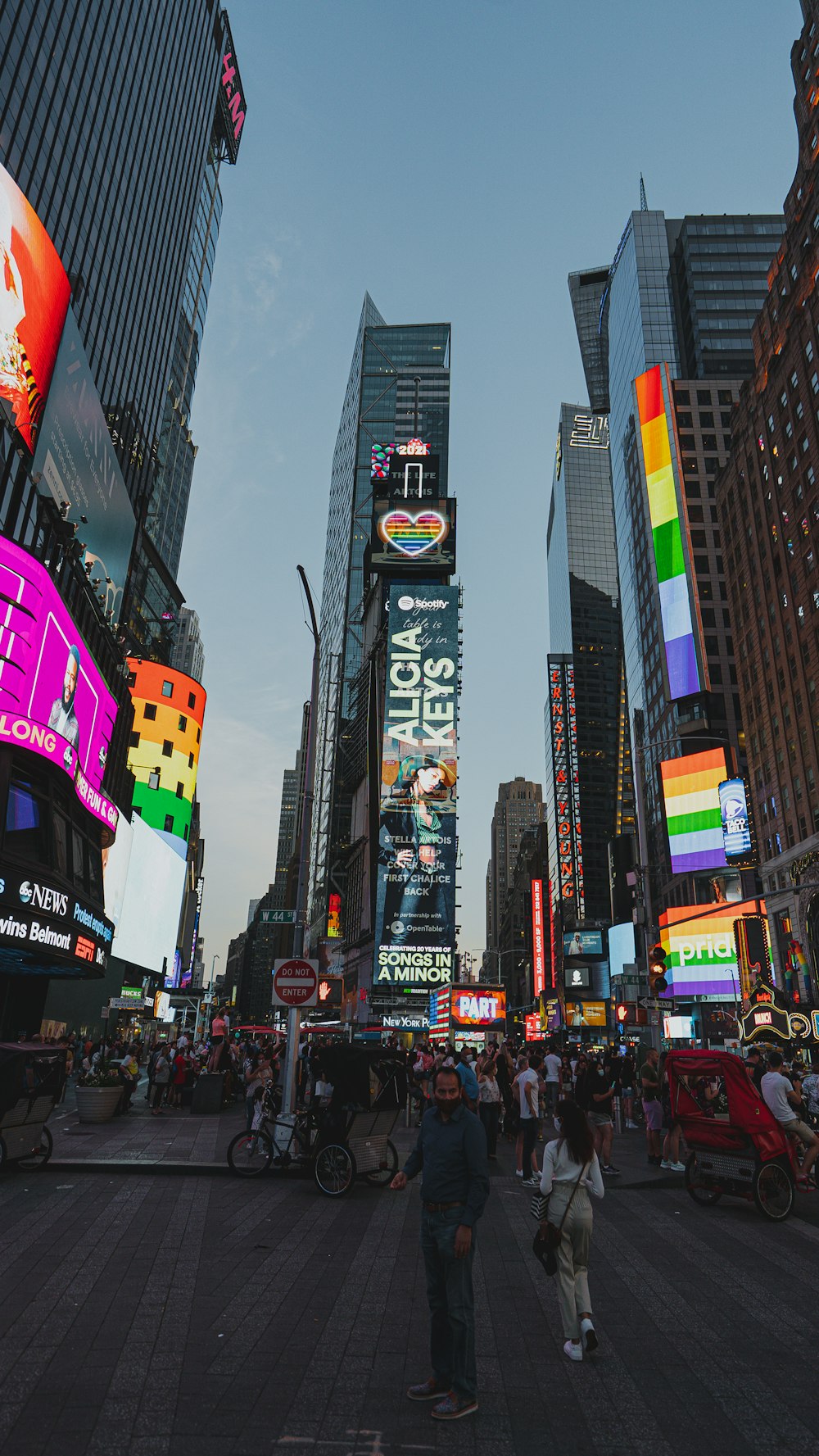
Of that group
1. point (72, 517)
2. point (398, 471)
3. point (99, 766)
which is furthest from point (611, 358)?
point (99, 766)

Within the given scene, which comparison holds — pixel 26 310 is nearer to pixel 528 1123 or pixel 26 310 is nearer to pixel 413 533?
pixel 528 1123

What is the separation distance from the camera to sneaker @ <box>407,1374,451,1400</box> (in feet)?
17.6

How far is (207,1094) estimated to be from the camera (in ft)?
83.7

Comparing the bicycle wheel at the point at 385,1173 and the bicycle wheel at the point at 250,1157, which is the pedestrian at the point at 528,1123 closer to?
the bicycle wheel at the point at 385,1173

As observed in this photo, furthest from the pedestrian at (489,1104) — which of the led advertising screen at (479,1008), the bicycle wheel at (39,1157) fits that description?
the led advertising screen at (479,1008)

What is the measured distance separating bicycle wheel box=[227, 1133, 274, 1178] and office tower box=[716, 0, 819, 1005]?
45095 millimetres

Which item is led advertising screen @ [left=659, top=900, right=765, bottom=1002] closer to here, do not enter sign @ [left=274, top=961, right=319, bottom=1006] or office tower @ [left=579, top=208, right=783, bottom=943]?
office tower @ [left=579, top=208, right=783, bottom=943]

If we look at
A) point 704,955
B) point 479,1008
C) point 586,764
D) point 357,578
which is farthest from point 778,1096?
point 586,764

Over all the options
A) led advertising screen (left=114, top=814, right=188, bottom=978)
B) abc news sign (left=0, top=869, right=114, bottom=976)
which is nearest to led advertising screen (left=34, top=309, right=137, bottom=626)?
led advertising screen (left=114, top=814, right=188, bottom=978)

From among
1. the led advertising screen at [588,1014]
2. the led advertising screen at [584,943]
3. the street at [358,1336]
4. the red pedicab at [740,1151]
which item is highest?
the led advertising screen at [584,943]

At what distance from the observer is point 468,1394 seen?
5297 millimetres

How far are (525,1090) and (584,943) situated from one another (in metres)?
105

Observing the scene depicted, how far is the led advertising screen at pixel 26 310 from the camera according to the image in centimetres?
3591

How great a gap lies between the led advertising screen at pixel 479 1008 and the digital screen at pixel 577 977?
228 feet
